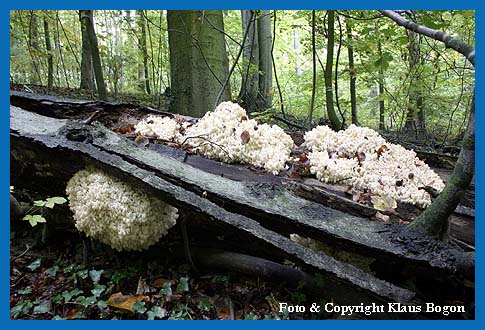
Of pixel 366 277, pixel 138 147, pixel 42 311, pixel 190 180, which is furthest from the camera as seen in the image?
pixel 138 147

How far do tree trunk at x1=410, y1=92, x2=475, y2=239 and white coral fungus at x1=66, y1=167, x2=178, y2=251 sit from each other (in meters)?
2.15

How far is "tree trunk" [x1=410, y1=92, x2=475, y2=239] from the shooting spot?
2188mm

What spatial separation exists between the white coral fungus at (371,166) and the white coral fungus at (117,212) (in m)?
1.64

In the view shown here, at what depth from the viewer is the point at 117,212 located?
9.18ft

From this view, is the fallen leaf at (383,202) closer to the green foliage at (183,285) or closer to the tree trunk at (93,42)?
the green foliage at (183,285)

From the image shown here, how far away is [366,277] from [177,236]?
184 cm

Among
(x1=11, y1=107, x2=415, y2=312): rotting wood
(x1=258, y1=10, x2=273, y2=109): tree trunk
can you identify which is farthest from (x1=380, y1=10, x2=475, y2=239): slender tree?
(x1=258, y1=10, x2=273, y2=109): tree trunk

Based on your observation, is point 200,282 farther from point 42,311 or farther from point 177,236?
point 42,311

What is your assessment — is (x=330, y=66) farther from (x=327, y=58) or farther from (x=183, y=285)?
(x=183, y=285)

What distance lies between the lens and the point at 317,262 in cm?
236

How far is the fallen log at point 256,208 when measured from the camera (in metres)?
2.40

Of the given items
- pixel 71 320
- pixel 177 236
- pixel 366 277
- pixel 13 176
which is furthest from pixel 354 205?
pixel 13 176

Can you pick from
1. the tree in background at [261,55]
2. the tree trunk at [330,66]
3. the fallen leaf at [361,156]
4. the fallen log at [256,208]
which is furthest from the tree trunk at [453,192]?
the tree in background at [261,55]

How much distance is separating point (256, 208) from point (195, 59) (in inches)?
147
